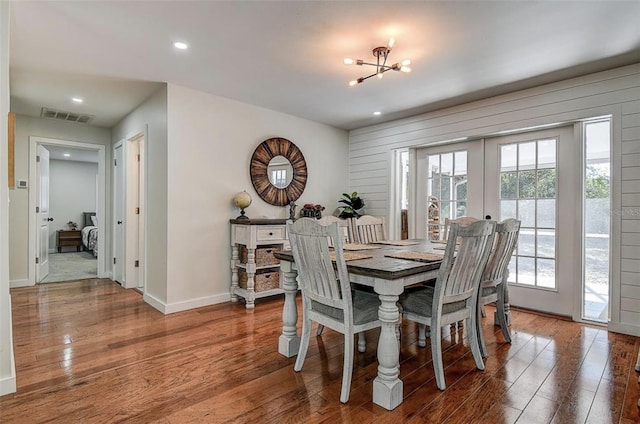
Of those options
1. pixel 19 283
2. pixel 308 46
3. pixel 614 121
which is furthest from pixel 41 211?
pixel 614 121

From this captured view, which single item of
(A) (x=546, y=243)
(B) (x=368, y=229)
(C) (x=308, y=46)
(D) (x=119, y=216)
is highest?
(C) (x=308, y=46)

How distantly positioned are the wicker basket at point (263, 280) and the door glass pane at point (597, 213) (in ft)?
10.6

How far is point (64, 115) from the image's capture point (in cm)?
460

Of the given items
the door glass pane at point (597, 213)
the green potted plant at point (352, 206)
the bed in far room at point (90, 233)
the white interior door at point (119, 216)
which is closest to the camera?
the door glass pane at point (597, 213)

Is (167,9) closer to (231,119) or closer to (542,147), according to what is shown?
(231,119)

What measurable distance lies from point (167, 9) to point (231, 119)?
6.06 ft

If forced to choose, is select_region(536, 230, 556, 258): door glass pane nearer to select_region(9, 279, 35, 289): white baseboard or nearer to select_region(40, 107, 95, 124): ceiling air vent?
select_region(40, 107, 95, 124): ceiling air vent

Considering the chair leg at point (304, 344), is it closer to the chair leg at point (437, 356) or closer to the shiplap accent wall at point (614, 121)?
the chair leg at point (437, 356)

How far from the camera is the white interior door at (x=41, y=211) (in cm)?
473

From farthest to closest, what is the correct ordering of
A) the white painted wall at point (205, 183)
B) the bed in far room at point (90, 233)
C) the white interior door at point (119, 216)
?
the bed in far room at point (90, 233)
the white interior door at point (119, 216)
the white painted wall at point (205, 183)

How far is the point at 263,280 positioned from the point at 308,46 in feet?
8.33

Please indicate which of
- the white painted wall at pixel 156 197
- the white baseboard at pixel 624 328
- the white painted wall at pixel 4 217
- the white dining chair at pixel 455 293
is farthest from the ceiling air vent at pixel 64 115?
the white baseboard at pixel 624 328

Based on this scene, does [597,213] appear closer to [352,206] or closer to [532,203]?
[532,203]

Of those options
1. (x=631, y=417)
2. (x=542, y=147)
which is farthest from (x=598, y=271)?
(x=631, y=417)
